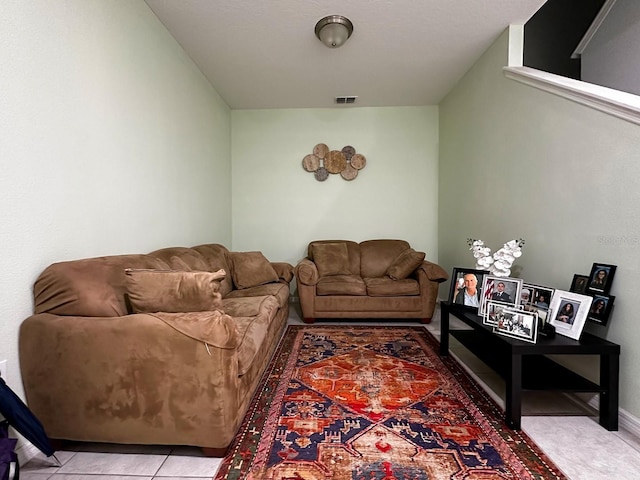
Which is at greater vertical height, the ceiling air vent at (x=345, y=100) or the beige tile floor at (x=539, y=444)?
the ceiling air vent at (x=345, y=100)

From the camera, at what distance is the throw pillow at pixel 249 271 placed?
11.3ft

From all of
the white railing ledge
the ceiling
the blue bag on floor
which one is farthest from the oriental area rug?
the ceiling

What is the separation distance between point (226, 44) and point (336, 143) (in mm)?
1997

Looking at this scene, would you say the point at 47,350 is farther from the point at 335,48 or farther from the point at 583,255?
the point at 335,48

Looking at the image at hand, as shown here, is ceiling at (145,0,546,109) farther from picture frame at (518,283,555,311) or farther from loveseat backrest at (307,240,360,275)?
picture frame at (518,283,555,311)

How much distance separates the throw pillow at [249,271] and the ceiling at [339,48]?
1.99 m

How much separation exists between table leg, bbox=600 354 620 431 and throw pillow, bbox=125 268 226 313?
1995 millimetres

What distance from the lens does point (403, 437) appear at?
1672mm

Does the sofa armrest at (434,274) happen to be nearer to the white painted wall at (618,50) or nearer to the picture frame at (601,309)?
the picture frame at (601,309)

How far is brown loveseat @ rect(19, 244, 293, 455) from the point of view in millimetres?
1448

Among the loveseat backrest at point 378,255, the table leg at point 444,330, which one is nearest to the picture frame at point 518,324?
the table leg at point 444,330

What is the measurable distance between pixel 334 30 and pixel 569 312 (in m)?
2.60

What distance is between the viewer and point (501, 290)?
2.20 metres

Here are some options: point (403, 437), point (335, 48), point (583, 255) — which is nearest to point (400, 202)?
point (335, 48)
